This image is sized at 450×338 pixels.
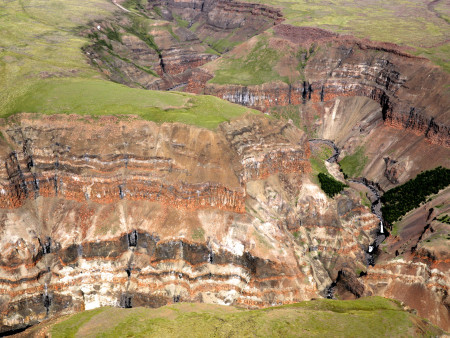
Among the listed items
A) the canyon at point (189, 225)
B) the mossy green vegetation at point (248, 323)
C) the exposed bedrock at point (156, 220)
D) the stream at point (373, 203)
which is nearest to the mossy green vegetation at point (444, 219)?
the canyon at point (189, 225)

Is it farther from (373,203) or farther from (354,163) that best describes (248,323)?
(354,163)

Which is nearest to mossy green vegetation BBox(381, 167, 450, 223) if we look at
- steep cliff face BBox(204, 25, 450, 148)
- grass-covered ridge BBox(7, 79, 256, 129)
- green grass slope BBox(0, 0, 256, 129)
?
steep cliff face BBox(204, 25, 450, 148)

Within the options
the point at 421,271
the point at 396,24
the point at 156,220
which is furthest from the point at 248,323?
the point at 396,24

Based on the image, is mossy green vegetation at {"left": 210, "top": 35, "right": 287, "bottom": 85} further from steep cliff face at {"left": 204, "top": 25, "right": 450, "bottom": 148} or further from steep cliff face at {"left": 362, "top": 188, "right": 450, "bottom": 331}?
steep cliff face at {"left": 362, "top": 188, "right": 450, "bottom": 331}

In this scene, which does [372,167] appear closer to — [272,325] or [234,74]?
[234,74]

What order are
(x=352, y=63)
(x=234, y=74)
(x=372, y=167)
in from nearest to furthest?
(x=372, y=167)
(x=352, y=63)
(x=234, y=74)

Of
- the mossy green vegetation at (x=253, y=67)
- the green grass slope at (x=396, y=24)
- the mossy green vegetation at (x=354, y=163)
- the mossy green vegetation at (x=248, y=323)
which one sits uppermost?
the green grass slope at (x=396, y=24)

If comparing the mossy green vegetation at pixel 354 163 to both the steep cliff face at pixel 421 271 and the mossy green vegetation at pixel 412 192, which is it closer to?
the mossy green vegetation at pixel 412 192

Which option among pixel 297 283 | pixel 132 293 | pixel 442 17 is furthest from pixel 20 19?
pixel 442 17
